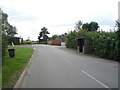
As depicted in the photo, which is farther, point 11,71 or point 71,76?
point 11,71

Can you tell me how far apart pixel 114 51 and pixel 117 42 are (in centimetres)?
132

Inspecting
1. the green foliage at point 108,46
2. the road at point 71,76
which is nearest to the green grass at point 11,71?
the road at point 71,76

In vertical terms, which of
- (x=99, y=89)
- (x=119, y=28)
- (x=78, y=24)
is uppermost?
(x=78, y=24)

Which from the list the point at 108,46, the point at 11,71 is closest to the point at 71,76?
the point at 11,71

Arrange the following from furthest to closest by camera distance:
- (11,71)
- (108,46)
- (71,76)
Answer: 1. (108,46)
2. (11,71)
3. (71,76)

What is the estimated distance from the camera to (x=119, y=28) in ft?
66.5

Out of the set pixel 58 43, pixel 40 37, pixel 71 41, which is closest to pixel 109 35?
pixel 71 41

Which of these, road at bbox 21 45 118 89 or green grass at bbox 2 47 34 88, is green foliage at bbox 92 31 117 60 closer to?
road at bbox 21 45 118 89

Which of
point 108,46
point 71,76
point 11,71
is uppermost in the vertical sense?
point 108,46

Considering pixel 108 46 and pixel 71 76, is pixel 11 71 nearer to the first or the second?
pixel 71 76

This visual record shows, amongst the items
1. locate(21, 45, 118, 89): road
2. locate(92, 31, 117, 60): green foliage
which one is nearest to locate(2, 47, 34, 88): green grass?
locate(21, 45, 118, 89): road

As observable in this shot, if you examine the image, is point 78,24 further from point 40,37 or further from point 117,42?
point 117,42

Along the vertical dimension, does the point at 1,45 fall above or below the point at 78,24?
below

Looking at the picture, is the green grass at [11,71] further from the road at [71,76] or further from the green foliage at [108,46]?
the green foliage at [108,46]
